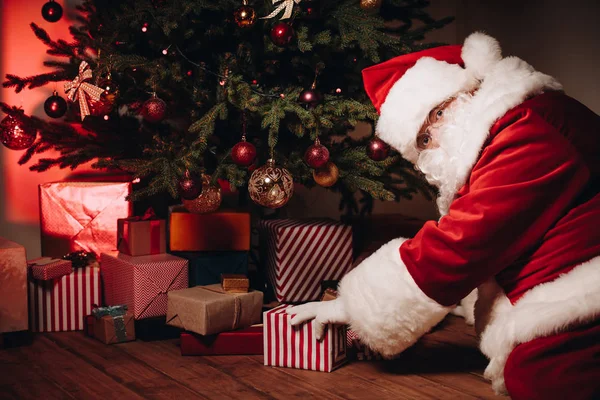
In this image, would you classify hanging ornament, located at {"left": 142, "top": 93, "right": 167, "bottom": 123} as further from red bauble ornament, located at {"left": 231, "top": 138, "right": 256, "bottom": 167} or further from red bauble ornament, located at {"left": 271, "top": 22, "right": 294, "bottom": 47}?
red bauble ornament, located at {"left": 271, "top": 22, "right": 294, "bottom": 47}

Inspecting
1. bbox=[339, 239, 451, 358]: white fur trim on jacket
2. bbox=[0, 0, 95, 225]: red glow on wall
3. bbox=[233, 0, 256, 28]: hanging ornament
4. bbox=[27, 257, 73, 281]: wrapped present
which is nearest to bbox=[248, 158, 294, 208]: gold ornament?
bbox=[233, 0, 256, 28]: hanging ornament

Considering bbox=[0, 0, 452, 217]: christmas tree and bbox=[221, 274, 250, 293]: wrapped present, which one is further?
bbox=[0, 0, 452, 217]: christmas tree

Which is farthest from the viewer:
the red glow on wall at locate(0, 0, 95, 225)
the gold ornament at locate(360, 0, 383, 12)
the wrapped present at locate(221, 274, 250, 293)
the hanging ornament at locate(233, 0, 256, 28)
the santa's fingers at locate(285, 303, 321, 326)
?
the red glow on wall at locate(0, 0, 95, 225)

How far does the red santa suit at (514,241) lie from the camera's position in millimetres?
1383

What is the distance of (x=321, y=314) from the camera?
1887 millimetres

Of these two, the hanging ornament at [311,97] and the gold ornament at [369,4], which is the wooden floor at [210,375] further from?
the gold ornament at [369,4]

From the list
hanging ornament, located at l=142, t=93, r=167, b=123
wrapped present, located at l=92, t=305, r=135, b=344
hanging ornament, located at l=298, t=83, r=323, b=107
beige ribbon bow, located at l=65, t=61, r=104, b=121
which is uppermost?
beige ribbon bow, located at l=65, t=61, r=104, b=121

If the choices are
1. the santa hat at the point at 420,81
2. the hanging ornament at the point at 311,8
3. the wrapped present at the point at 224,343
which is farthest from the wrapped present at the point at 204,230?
the santa hat at the point at 420,81

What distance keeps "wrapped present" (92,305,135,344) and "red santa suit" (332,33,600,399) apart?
987 millimetres

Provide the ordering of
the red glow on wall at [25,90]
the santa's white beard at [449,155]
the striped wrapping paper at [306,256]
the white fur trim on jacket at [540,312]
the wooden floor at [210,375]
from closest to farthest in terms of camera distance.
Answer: the white fur trim on jacket at [540,312]
the santa's white beard at [449,155]
the wooden floor at [210,375]
the striped wrapping paper at [306,256]
the red glow on wall at [25,90]

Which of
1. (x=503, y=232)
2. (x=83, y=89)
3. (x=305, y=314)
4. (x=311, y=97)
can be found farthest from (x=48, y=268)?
(x=503, y=232)

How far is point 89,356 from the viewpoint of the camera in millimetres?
2117

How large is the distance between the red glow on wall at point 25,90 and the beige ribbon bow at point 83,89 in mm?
482

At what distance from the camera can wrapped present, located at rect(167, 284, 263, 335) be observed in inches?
79.7
